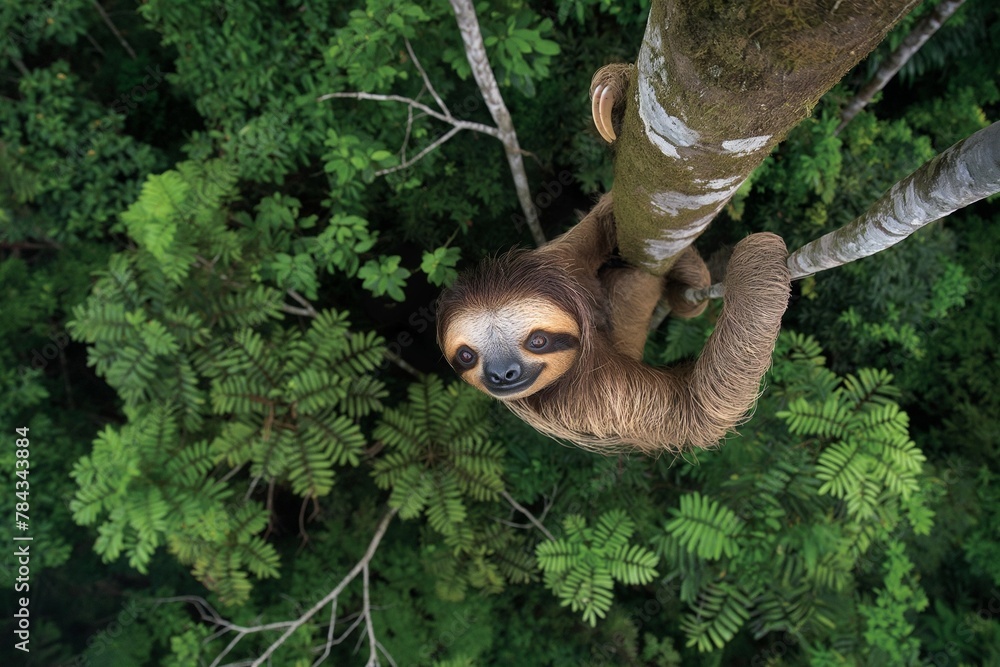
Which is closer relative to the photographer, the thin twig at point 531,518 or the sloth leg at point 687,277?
the sloth leg at point 687,277

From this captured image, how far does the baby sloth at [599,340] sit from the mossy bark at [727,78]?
0.65m

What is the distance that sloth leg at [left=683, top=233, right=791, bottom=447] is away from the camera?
1.85 m

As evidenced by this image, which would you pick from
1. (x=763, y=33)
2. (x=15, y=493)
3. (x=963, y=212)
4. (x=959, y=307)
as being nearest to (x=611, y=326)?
(x=763, y=33)

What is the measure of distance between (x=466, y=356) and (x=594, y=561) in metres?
1.99

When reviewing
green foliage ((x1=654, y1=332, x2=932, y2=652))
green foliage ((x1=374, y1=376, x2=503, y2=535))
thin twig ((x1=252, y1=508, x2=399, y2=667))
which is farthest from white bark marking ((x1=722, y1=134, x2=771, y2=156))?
thin twig ((x1=252, y1=508, x2=399, y2=667))

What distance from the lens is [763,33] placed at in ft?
2.55

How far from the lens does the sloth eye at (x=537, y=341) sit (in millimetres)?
1796

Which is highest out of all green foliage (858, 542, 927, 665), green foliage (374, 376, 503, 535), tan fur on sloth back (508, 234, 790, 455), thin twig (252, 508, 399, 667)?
tan fur on sloth back (508, 234, 790, 455)

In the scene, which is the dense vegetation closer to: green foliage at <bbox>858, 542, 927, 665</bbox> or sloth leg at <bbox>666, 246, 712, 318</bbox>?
green foliage at <bbox>858, 542, 927, 665</bbox>

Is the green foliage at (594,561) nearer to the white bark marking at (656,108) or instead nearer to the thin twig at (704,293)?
the thin twig at (704,293)

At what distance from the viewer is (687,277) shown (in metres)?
2.50

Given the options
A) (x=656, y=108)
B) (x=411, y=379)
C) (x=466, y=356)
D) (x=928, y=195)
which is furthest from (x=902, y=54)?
(x=411, y=379)

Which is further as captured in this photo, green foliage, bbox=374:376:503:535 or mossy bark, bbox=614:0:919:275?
green foliage, bbox=374:376:503:535

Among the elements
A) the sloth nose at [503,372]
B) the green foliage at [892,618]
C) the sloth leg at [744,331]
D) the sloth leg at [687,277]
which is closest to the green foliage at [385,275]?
the sloth nose at [503,372]
